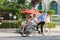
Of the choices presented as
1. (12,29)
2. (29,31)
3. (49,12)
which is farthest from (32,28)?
(49,12)

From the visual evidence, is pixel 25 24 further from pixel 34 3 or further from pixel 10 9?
pixel 34 3

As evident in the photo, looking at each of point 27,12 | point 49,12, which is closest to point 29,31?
point 27,12

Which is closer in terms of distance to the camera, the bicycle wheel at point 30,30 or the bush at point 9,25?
the bicycle wheel at point 30,30

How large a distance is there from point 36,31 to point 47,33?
893 millimetres

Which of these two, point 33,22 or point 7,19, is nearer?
point 33,22

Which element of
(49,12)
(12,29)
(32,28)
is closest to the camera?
(32,28)

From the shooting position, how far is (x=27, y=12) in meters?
22.6

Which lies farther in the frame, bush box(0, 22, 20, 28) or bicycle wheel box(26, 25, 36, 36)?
bush box(0, 22, 20, 28)

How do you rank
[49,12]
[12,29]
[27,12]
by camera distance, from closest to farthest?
1. [27,12]
2. [12,29]
3. [49,12]

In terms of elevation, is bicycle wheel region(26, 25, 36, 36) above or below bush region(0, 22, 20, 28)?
above

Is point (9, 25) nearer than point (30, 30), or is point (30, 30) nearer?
point (30, 30)

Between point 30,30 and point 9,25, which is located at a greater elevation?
point 30,30

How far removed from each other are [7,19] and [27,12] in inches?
189

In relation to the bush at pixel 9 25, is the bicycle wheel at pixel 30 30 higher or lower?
higher
